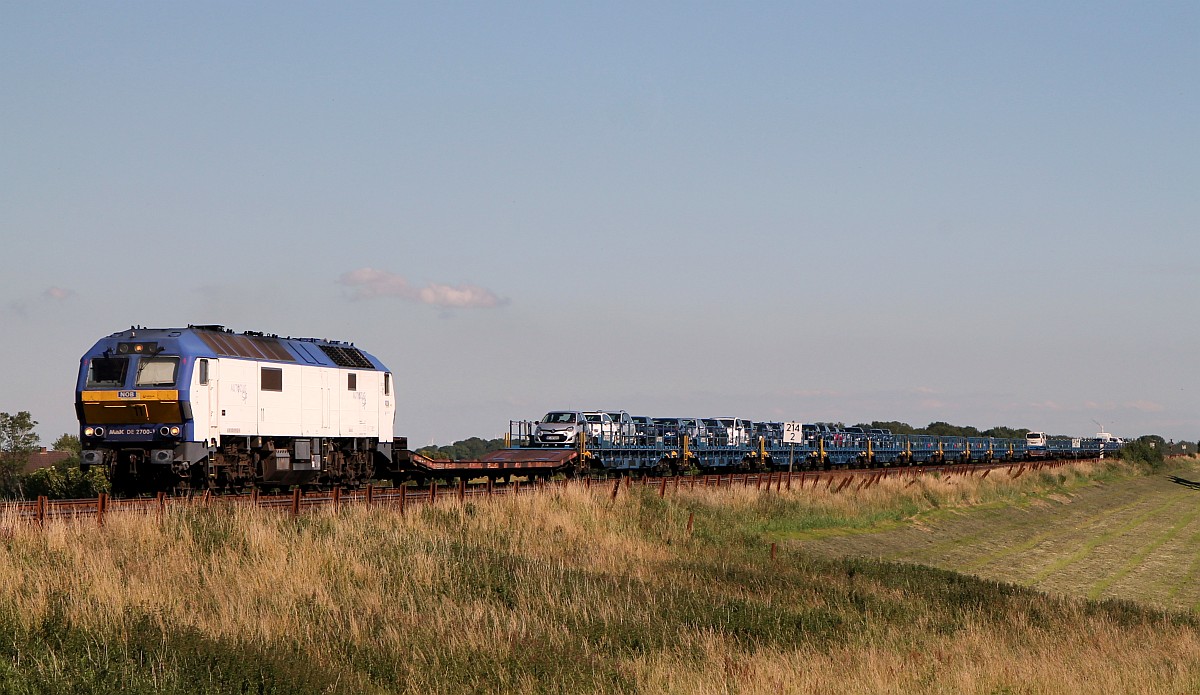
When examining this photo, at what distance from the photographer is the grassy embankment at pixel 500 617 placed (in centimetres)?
1370

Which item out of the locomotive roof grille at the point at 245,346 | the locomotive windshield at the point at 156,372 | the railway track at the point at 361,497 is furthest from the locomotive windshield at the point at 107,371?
the railway track at the point at 361,497

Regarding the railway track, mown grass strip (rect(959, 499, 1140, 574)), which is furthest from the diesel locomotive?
mown grass strip (rect(959, 499, 1140, 574))

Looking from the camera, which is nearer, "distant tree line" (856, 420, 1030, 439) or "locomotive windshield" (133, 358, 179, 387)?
"locomotive windshield" (133, 358, 179, 387)

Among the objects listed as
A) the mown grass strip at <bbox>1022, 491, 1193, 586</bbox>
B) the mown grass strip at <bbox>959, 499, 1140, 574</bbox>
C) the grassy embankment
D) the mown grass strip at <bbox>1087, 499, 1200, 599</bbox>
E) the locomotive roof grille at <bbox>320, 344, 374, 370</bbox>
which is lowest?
the mown grass strip at <bbox>1087, 499, 1200, 599</bbox>

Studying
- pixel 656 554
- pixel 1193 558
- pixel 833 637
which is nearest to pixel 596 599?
pixel 833 637

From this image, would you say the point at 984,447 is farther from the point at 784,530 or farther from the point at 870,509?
the point at 784,530

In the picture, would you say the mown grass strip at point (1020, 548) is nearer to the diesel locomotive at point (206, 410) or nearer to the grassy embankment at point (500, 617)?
the grassy embankment at point (500, 617)

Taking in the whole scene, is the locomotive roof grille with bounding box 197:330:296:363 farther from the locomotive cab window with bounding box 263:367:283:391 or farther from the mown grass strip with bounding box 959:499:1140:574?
the mown grass strip with bounding box 959:499:1140:574

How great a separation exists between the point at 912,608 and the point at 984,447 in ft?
216

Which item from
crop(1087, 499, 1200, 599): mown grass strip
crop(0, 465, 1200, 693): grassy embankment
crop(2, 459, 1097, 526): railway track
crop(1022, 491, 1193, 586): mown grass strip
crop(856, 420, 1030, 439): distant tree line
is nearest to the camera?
crop(0, 465, 1200, 693): grassy embankment

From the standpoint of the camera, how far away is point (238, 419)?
29.9m

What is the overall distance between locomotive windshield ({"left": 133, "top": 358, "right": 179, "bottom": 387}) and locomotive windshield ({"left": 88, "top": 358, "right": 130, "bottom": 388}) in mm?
438

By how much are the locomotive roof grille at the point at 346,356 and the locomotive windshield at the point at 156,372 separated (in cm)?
544

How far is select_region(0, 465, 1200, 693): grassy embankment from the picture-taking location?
13.7m
